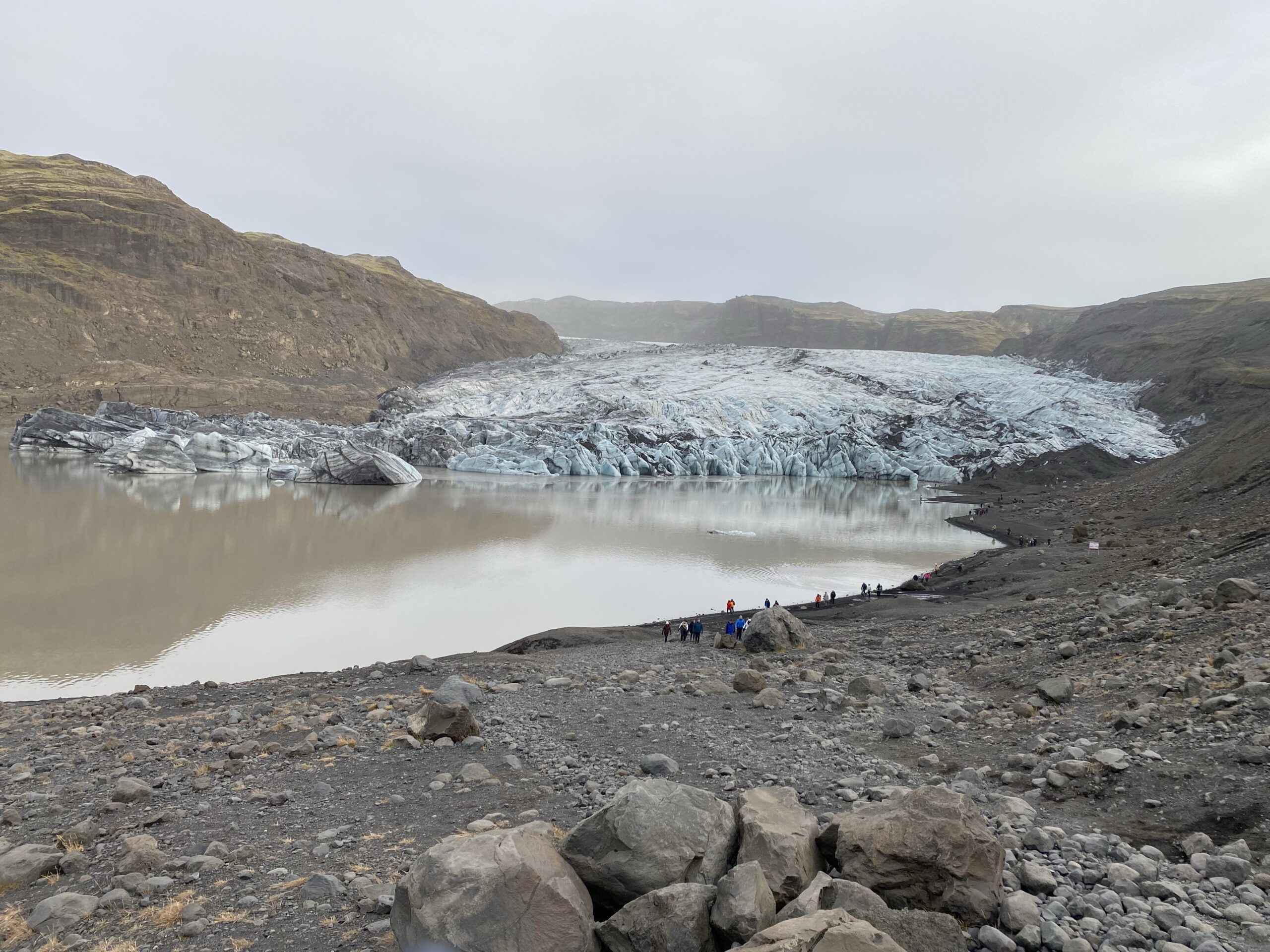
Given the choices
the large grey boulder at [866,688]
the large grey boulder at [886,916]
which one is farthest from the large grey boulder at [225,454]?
the large grey boulder at [886,916]

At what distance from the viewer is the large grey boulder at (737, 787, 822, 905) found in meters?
3.11

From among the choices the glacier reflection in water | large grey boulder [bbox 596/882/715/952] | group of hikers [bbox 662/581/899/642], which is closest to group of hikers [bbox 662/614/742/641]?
group of hikers [bbox 662/581/899/642]

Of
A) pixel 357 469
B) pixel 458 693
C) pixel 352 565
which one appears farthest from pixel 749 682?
pixel 357 469

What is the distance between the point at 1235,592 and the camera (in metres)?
7.84

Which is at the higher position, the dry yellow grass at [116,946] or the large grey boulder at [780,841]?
the large grey boulder at [780,841]

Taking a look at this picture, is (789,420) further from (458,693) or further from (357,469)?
(458,693)

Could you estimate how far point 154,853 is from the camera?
3.99 m

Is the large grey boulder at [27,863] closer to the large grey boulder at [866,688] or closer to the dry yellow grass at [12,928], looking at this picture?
the dry yellow grass at [12,928]

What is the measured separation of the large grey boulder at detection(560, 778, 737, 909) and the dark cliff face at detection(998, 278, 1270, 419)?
50.0 meters

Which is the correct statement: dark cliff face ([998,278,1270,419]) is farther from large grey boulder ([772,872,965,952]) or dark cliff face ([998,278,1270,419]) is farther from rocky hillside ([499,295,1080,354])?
large grey boulder ([772,872,965,952])

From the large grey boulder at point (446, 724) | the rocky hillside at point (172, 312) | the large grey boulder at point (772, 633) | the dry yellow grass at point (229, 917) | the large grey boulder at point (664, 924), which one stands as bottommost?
the large grey boulder at point (772, 633)

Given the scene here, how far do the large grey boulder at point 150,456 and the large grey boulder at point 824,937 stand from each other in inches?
1535

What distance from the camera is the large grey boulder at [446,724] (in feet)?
20.4

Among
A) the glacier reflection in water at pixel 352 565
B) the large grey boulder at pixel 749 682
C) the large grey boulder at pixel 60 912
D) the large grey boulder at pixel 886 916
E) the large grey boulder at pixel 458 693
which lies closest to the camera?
the large grey boulder at pixel 886 916
